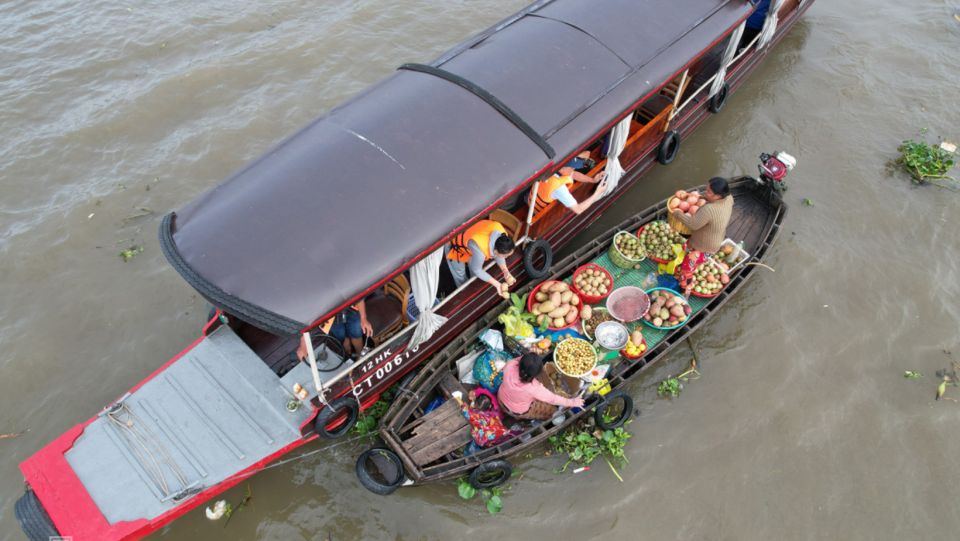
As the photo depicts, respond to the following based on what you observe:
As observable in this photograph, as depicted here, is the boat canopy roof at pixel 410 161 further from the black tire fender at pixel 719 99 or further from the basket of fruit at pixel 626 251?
the black tire fender at pixel 719 99

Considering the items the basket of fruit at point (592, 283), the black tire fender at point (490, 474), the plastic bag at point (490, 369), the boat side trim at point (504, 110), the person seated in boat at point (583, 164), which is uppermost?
the boat side trim at point (504, 110)

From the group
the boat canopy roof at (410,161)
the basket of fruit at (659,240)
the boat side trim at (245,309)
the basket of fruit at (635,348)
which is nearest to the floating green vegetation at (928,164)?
the basket of fruit at (659,240)

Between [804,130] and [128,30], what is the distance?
559 inches

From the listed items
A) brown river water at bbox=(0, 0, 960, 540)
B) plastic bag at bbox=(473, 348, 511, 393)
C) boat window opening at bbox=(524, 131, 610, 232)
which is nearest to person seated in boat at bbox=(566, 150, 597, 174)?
boat window opening at bbox=(524, 131, 610, 232)

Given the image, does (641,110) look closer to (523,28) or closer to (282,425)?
(523,28)

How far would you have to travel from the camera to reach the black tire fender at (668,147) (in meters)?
8.17

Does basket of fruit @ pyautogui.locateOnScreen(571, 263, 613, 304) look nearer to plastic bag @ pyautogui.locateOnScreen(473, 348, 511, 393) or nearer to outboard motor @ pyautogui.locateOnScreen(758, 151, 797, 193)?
plastic bag @ pyautogui.locateOnScreen(473, 348, 511, 393)

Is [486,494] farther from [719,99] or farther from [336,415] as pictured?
[719,99]

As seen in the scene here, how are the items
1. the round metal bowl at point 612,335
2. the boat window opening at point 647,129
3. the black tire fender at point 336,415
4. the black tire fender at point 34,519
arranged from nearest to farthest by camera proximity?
the black tire fender at point 34,519 < the black tire fender at point 336,415 < the round metal bowl at point 612,335 < the boat window opening at point 647,129

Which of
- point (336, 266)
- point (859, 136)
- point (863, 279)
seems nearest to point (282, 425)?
point (336, 266)

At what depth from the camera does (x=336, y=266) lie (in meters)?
4.44

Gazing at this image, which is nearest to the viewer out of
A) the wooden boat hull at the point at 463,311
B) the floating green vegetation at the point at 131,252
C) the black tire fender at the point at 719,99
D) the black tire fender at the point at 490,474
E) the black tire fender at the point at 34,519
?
the black tire fender at the point at 34,519

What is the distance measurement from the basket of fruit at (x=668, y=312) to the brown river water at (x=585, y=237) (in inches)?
31.0

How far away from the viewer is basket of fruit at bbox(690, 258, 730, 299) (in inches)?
270
